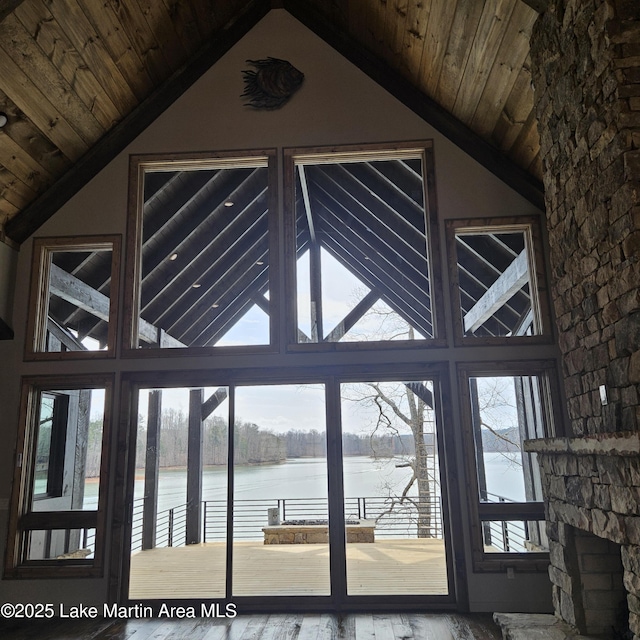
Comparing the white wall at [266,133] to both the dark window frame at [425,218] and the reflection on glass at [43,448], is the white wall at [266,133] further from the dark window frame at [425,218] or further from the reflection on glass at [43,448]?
the reflection on glass at [43,448]

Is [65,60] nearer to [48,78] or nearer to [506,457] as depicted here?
[48,78]

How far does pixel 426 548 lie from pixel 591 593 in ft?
5.26

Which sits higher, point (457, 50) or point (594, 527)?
point (457, 50)

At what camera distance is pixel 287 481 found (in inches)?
220

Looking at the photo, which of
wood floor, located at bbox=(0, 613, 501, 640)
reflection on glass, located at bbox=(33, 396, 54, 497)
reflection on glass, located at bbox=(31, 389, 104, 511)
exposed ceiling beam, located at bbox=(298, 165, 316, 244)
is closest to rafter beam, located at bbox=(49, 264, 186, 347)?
reflection on glass, located at bbox=(31, 389, 104, 511)

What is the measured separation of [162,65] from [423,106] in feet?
9.34

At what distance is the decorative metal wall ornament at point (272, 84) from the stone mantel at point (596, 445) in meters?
4.41

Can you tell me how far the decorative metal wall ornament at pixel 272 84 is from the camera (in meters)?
6.34

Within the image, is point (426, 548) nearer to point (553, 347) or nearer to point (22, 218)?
point (553, 347)

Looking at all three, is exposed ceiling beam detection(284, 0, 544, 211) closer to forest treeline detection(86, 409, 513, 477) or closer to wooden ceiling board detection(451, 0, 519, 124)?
wooden ceiling board detection(451, 0, 519, 124)

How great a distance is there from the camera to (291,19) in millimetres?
6543

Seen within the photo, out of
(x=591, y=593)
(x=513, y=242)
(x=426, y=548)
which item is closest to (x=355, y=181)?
(x=513, y=242)

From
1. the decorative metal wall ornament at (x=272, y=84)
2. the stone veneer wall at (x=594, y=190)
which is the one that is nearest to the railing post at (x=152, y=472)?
the decorative metal wall ornament at (x=272, y=84)

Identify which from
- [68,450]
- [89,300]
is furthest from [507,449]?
[89,300]
